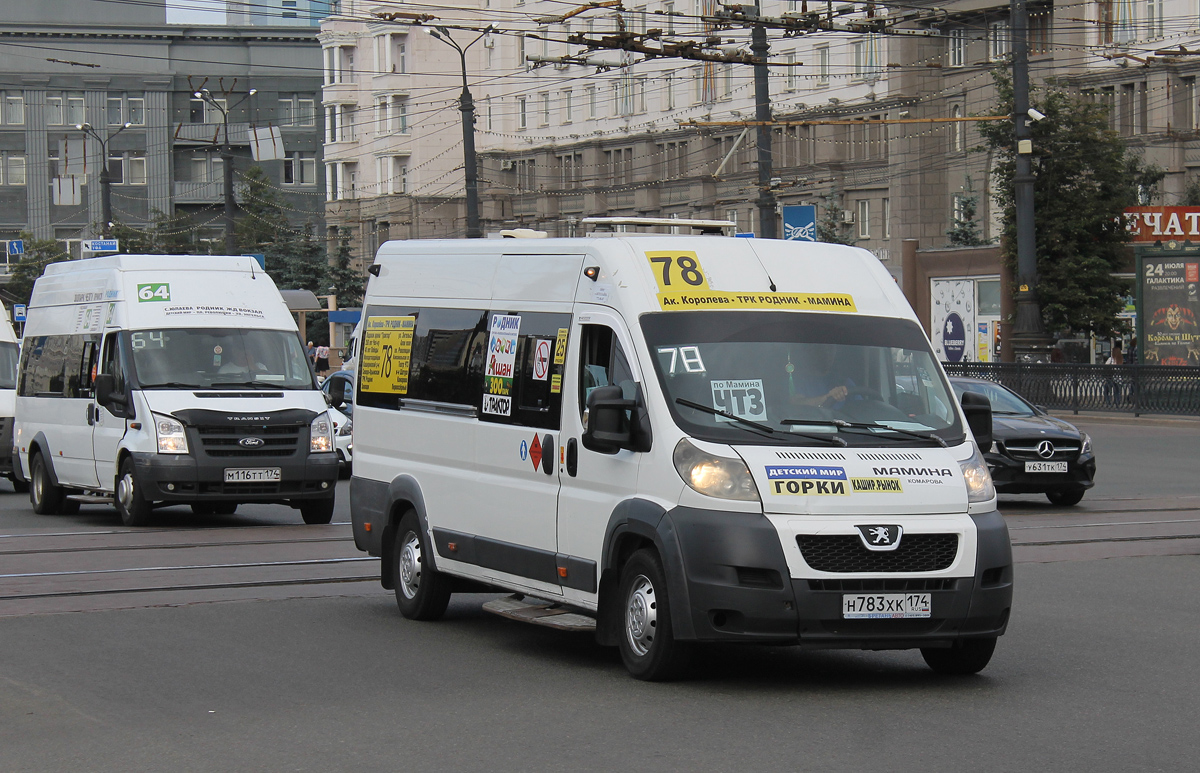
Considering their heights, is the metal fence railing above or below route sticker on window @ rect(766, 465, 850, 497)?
below

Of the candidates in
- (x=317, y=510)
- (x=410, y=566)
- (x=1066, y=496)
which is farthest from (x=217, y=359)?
(x=1066, y=496)

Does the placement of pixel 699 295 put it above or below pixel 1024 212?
below

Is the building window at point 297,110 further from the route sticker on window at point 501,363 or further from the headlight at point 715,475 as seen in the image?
the headlight at point 715,475

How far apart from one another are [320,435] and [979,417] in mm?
9339

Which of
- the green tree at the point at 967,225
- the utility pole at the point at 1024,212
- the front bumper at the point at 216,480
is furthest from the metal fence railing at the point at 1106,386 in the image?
the front bumper at the point at 216,480

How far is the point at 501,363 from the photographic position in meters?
9.88

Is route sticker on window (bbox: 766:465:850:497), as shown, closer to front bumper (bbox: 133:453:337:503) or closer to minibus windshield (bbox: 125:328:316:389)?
front bumper (bbox: 133:453:337:503)

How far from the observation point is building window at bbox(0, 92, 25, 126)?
8806 centimetres

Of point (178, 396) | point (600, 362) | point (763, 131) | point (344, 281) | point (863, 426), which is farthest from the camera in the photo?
point (344, 281)

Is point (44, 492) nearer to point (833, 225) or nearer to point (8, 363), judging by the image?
point (8, 363)

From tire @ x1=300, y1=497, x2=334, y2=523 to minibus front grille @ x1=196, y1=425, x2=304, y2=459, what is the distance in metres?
0.78

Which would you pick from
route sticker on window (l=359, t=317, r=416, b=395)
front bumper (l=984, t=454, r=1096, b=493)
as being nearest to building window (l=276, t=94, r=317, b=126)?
front bumper (l=984, t=454, r=1096, b=493)

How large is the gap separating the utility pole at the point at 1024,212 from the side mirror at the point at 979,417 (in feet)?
79.8

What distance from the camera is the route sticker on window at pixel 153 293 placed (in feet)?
58.1
